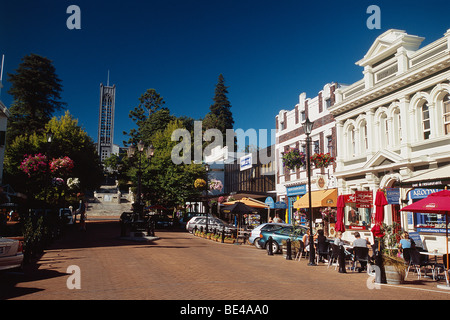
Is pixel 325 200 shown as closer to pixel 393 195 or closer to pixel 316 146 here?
pixel 316 146

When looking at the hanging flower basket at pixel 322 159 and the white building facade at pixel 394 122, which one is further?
the hanging flower basket at pixel 322 159

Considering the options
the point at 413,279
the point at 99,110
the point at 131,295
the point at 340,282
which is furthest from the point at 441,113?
the point at 99,110

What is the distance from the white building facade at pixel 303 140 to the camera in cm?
2589

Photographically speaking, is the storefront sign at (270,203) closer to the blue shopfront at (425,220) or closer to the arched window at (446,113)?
the blue shopfront at (425,220)

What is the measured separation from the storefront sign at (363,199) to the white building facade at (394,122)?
43 cm

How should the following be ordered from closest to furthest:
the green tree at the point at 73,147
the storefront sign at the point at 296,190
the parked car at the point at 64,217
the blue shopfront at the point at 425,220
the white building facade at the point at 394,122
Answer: the blue shopfront at the point at 425,220 → the white building facade at the point at 394,122 → the storefront sign at the point at 296,190 → the parked car at the point at 64,217 → the green tree at the point at 73,147

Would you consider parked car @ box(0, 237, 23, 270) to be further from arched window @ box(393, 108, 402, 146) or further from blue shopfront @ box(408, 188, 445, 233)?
arched window @ box(393, 108, 402, 146)

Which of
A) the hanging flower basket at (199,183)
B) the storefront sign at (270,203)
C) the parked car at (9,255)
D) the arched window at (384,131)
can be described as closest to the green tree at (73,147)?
the hanging flower basket at (199,183)

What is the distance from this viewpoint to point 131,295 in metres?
7.65

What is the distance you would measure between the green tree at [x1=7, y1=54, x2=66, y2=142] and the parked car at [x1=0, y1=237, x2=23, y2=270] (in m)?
33.6

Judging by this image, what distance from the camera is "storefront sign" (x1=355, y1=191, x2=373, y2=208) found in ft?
63.8

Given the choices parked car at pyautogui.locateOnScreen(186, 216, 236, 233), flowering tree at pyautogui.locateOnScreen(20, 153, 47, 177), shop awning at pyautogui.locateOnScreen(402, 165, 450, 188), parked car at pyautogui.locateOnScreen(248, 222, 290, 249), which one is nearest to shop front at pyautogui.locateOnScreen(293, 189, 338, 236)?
parked car at pyautogui.locateOnScreen(248, 222, 290, 249)

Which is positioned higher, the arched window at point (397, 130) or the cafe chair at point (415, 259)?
the arched window at point (397, 130)

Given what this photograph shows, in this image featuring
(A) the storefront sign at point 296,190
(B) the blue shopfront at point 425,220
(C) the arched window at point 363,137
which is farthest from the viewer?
(A) the storefront sign at point 296,190
